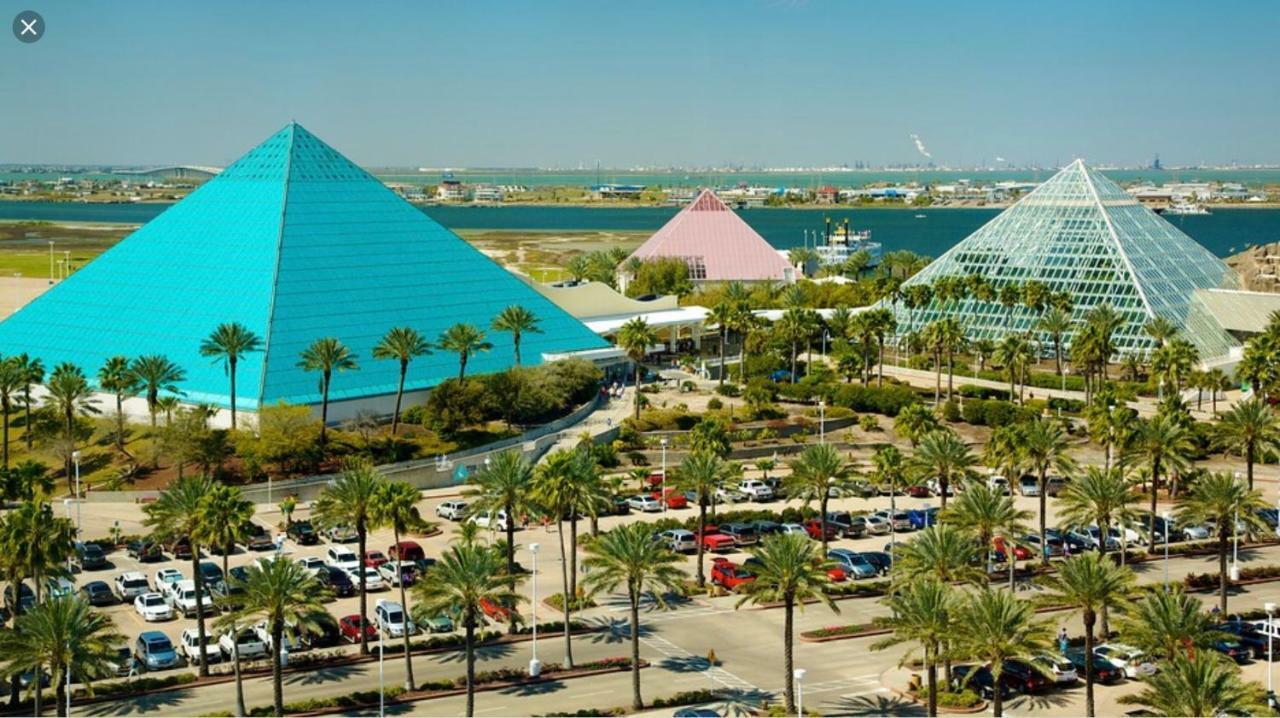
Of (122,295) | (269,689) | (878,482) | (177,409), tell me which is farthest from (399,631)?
(122,295)

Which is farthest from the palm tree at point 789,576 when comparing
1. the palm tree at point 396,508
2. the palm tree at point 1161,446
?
the palm tree at point 1161,446

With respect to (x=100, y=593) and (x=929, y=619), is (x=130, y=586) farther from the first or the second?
(x=929, y=619)

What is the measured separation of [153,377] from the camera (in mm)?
76438

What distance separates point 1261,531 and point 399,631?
35115 mm

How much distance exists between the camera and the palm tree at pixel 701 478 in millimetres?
57750

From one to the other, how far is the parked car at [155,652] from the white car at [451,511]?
2149cm

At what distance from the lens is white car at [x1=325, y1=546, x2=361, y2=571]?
59756 millimetres

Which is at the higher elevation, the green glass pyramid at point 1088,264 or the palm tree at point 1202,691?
the green glass pyramid at point 1088,264

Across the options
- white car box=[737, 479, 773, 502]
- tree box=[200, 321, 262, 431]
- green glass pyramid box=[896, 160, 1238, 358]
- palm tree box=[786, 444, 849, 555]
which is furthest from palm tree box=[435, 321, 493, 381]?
green glass pyramid box=[896, 160, 1238, 358]

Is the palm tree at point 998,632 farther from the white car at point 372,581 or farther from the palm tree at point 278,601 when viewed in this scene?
the white car at point 372,581

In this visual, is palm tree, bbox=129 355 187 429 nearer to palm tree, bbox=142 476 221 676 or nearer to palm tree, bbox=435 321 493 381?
palm tree, bbox=435 321 493 381

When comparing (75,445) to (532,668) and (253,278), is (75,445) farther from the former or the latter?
(532,668)

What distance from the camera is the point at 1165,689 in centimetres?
3541

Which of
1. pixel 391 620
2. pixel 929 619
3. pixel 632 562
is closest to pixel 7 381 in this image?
pixel 391 620
